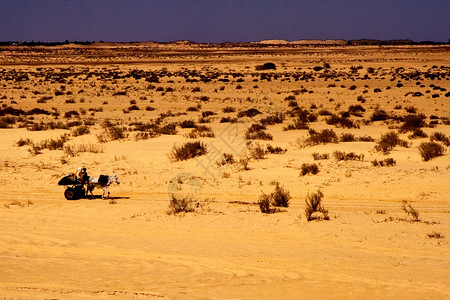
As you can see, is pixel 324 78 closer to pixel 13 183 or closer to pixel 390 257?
pixel 13 183

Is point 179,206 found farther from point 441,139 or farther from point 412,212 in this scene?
point 441,139

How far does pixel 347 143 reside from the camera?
18453 millimetres

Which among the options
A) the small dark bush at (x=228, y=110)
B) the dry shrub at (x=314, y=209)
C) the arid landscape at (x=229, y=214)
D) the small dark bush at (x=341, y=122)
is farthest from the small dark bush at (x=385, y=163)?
the small dark bush at (x=228, y=110)

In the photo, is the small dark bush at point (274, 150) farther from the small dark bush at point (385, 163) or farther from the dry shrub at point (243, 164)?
the small dark bush at point (385, 163)

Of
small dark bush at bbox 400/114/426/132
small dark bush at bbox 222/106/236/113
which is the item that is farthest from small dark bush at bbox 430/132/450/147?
small dark bush at bbox 222/106/236/113

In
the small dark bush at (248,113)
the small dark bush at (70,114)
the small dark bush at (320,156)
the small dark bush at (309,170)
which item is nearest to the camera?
the small dark bush at (309,170)

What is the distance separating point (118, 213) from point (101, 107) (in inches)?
966

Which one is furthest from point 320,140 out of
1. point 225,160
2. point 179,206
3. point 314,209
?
point 179,206

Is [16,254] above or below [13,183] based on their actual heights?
below

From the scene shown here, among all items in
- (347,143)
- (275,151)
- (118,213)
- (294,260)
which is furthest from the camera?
(347,143)

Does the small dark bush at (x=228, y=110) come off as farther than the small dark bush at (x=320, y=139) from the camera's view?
Yes

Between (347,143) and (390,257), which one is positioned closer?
(390,257)

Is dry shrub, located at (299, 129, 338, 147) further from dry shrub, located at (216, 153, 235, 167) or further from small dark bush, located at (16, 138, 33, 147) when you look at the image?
small dark bush, located at (16, 138, 33, 147)

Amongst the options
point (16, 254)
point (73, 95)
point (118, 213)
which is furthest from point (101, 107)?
point (16, 254)
